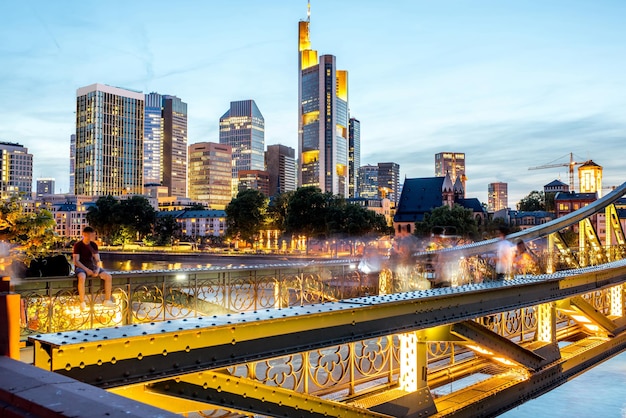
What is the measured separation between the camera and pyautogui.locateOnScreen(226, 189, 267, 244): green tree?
10125 cm

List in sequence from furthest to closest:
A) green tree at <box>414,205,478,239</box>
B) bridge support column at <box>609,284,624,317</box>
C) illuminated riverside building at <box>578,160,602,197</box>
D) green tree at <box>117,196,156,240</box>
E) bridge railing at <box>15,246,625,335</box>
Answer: green tree at <box>117,196,156,240</box> → illuminated riverside building at <box>578,160,602,197</box> → green tree at <box>414,205,478,239</box> → bridge support column at <box>609,284,624,317</box> → bridge railing at <box>15,246,625,335</box>

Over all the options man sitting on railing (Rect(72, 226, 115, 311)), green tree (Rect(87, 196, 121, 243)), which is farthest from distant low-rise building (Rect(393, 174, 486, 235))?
man sitting on railing (Rect(72, 226, 115, 311))

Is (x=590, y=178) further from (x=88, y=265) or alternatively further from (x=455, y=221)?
(x=88, y=265)

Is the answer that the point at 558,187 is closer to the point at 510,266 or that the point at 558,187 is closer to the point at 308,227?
the point at 308,227

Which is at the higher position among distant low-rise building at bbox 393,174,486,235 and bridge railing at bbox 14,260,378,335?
distant low-rise building at bbox 393,174,486,235

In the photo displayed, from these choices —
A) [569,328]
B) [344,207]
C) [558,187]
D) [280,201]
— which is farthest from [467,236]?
[558,187]

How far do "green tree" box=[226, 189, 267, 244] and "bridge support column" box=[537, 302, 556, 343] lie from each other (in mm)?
85894

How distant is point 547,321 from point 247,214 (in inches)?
3403

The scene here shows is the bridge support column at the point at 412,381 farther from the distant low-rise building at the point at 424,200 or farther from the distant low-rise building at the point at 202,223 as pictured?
the distant low-rise building at the point at 202,223

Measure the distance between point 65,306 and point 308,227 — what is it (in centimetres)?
7833

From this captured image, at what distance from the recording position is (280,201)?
10688cm

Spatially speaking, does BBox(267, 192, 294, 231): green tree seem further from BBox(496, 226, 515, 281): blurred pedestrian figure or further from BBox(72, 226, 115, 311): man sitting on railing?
BBox(72, 226, 115, 311): man sitting on railing

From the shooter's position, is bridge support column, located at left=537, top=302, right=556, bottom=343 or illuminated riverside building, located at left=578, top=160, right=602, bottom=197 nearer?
bridge support column, located at left=537, top=302, right=556, bottom=343

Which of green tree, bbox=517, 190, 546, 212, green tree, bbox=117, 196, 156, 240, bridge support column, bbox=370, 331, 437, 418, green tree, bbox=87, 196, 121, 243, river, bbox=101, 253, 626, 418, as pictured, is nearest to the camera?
bridge support column, bbox=370, 331, 437, 418
